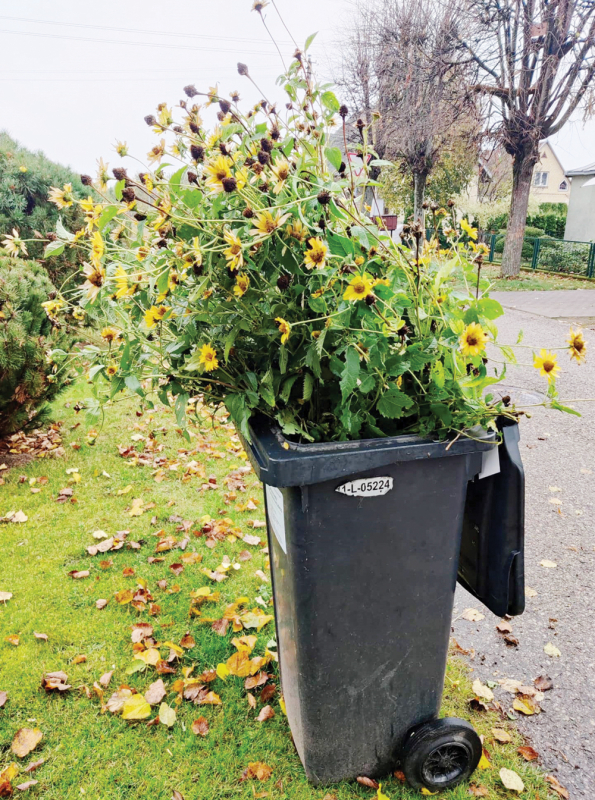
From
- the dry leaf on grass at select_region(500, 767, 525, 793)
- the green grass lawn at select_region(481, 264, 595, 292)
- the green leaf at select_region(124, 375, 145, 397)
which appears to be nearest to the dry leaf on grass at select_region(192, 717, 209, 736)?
the dry leaf on grass at select_region(500, 767, 525, 793)

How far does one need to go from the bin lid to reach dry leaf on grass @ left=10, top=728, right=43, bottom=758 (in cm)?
151

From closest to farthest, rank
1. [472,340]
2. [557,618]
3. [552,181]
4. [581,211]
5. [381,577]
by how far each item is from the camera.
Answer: [472,340]
[381,577]
[557,618]
[581,211]
[552,181]

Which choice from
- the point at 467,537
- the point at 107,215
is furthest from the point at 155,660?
the point at 107,215

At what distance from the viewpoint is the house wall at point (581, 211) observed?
76.1ft

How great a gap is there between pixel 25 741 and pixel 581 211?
1086 inches

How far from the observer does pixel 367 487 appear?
142 cm

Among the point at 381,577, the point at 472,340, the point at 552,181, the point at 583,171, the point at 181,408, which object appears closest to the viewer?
the point at 472,340

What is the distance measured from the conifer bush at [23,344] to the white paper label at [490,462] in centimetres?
308

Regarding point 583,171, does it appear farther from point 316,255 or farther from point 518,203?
point 316,255

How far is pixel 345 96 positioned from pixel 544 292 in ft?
52.2

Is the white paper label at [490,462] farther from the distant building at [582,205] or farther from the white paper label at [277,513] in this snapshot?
the distant building at [582,205]

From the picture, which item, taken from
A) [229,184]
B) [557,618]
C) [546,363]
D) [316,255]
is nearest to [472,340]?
[546,363]

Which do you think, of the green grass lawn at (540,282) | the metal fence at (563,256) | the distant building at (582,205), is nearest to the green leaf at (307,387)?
the green grass lawn at (540,282)

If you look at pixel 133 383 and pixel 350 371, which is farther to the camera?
pixel 133 383
